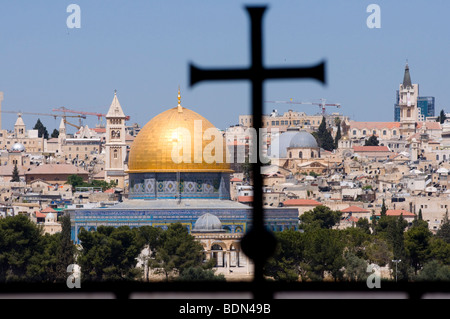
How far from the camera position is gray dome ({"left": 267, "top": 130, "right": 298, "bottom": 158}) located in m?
127

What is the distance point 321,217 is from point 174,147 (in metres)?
18.3

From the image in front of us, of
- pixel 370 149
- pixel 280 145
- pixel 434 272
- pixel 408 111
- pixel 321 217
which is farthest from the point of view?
pixel 408 111

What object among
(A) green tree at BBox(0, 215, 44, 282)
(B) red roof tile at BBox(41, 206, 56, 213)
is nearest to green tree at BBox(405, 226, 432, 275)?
(A) green tree at BBox(0, 215, 44, 282)

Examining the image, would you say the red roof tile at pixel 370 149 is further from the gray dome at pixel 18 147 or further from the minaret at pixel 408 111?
the gray dome at pixel 18 147

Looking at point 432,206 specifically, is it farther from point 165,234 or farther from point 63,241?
point 63,241

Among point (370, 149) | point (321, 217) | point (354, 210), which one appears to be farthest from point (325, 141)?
point (321, 217)

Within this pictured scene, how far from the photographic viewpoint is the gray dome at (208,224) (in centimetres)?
5366

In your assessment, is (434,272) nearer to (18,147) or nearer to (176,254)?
(176,254)

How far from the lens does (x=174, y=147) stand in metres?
56.4

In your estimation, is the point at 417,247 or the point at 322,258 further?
the point at 417,247

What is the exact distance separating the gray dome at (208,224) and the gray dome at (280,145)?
70.6m

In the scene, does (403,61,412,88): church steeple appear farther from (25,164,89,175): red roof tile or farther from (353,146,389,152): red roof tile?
(25,164,89,175): red roof tile

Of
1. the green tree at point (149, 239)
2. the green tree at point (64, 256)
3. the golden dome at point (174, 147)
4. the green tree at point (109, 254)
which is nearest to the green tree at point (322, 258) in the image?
the green tree at point (109, 254)

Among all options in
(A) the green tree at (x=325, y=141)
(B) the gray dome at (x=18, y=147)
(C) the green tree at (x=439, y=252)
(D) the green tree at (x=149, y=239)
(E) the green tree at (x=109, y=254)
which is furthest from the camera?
(B) the gray dome at (x=18, y=147)
